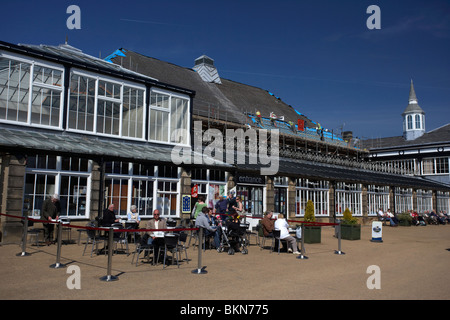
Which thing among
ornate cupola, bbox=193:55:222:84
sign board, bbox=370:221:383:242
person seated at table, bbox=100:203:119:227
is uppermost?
ornate cupola, bbox=193:55:222:84

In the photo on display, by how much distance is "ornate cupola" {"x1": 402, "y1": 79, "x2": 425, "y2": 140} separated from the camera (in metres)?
47.4

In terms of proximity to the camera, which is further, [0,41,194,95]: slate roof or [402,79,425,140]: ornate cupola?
[402,79,425,140]: ornate cupola

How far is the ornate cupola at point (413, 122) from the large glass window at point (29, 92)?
44.4 metres

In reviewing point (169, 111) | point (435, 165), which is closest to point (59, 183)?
point (169, 111)

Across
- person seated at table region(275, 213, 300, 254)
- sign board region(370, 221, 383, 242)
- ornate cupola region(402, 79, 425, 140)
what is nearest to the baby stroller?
person seated at table region(275, 213, 300, 254)

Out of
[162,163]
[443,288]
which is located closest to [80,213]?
[162,163]

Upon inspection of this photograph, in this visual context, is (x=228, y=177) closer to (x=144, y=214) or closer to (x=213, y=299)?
(x=144, y=214)

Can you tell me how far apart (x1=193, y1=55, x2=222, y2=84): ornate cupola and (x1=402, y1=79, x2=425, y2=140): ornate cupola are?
26.5 metres

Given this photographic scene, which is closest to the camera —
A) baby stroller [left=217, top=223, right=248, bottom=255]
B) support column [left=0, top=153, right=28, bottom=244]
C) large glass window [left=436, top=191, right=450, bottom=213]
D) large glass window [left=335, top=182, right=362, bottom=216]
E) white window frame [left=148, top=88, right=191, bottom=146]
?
baby stroller [left=217, top=223, right=248, bottom=255]

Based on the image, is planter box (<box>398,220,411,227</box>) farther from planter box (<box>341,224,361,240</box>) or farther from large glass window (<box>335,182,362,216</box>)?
planter box (<box>341,224,361,240</box>)

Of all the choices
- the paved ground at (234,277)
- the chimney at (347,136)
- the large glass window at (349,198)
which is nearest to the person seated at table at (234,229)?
the paved ground at (234,277)

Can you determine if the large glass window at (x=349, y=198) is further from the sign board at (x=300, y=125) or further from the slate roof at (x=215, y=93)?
the sign board at (x=300, y=125)

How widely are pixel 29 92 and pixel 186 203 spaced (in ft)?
25.5

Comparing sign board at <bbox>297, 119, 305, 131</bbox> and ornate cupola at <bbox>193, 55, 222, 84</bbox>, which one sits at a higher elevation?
ornate cupola at <bbox>193, 55, 222, 84</bbox>
